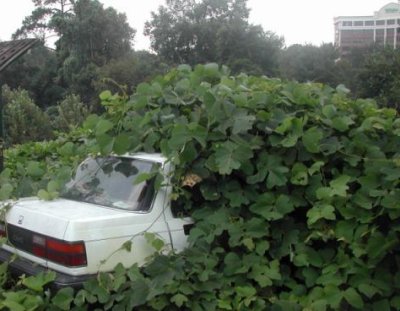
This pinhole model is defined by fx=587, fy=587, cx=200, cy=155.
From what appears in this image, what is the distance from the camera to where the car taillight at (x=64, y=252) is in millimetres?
3791

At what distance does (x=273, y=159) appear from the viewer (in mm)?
4309

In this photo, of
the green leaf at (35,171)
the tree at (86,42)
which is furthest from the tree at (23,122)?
the tree at (86,42)

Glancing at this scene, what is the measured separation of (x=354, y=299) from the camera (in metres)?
3.75

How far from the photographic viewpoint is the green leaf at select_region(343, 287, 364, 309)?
12.3ft

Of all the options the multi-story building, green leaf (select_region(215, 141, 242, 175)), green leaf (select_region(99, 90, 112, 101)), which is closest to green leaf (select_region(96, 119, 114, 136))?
green leaf (select_region(99, 90, 112, 101))

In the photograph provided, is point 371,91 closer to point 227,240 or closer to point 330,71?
point 330,71

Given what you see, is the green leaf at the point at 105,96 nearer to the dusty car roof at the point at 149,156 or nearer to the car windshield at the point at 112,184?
the car windshield at the point at 112,184

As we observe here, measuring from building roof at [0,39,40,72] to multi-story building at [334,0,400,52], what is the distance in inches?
2133

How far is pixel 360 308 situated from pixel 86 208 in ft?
6.61

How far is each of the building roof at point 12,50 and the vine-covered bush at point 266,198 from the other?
220cm

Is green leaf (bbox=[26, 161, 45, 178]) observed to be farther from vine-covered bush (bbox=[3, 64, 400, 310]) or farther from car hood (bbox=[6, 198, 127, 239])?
vine-covered bush (bbox=[3, 64, 400, 310])

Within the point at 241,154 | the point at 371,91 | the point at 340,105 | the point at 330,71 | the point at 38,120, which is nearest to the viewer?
the point at 241,154

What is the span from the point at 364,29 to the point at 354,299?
6313 centimetres

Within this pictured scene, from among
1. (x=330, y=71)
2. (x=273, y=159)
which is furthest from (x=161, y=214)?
(x=330, y=71)
